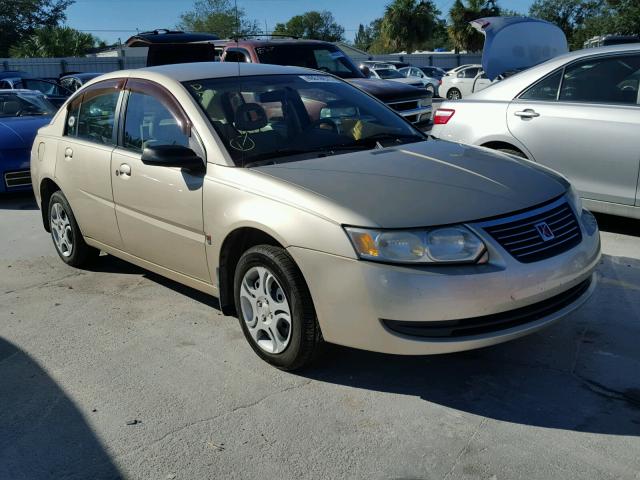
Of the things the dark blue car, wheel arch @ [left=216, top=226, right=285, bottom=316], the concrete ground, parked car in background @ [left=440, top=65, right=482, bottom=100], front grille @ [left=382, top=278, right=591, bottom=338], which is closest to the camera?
the concrete ground

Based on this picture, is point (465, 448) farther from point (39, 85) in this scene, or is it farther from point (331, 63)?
point (39, 85)

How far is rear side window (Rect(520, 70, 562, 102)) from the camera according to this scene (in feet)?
20.0

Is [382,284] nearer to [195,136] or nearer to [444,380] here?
[444,380]

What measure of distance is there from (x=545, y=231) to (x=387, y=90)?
23.6ft

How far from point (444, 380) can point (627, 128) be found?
10.0 ft

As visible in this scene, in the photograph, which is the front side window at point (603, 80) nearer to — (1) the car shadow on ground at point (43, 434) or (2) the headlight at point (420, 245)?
(2) the headlight at point (420, 245)

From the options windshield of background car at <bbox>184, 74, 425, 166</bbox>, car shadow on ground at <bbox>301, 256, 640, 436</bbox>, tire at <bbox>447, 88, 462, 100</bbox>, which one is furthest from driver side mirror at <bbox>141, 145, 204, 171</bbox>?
tire at <bbox>447, 88, 462, 100</bbox>

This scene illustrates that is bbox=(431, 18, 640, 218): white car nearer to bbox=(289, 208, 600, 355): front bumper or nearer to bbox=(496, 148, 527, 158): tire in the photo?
bbox=(496, 148, 527, 158): tire

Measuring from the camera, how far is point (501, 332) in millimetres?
3270

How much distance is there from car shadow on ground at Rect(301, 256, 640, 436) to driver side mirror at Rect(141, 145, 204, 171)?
1.34 m

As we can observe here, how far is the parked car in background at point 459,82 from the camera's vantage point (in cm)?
2483

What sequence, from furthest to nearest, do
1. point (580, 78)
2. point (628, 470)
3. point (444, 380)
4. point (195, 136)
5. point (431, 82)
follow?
point (431, 82)
point (580, 78)
point (195, 136)
point (444, 380)
point (628, 470)

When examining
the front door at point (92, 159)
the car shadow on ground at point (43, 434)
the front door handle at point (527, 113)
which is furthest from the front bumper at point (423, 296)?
the front door handle at point (527, 113)

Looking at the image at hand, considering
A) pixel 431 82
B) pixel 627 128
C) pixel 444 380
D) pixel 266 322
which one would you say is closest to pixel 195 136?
pixel 266 322
